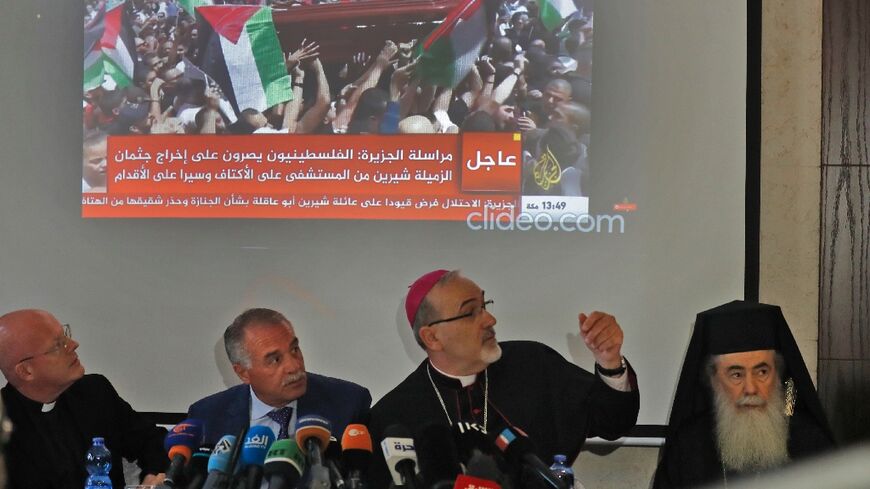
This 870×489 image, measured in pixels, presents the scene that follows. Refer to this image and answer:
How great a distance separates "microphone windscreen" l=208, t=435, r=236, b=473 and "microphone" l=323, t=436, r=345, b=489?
0.24 m

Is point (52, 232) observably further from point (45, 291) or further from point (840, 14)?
point (840, 14)

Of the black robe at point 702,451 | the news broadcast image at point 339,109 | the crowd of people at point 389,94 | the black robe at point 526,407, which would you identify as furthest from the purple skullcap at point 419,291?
the black robe at point 702,451

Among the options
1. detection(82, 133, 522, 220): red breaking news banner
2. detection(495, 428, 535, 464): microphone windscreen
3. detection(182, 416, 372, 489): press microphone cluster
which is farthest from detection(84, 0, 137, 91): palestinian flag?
detection(495, 428, 535, 464): microphone windscreen

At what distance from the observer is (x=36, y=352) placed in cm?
326

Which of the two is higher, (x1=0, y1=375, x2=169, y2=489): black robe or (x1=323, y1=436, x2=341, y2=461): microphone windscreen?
(x1=323, y1=436, x2=341, y2=461): microphone windscreen

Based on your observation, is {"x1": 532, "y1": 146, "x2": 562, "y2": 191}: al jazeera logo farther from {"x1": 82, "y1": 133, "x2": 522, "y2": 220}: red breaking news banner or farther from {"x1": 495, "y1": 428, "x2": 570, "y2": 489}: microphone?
{"x1": 495, "y1": 428, "x2": 570, "y2": 489}: microphone

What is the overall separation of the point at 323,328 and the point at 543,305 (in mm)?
904

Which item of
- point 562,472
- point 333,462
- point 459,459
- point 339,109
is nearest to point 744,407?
point 562,472

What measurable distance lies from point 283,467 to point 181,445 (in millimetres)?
428

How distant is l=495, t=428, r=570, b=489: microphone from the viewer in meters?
2.22

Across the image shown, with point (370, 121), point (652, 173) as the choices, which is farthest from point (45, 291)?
point (652, 173)

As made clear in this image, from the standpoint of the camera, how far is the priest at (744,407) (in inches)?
125

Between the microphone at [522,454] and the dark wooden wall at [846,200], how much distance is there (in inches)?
78.3

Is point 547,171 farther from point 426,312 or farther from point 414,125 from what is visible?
A: point 426,312
